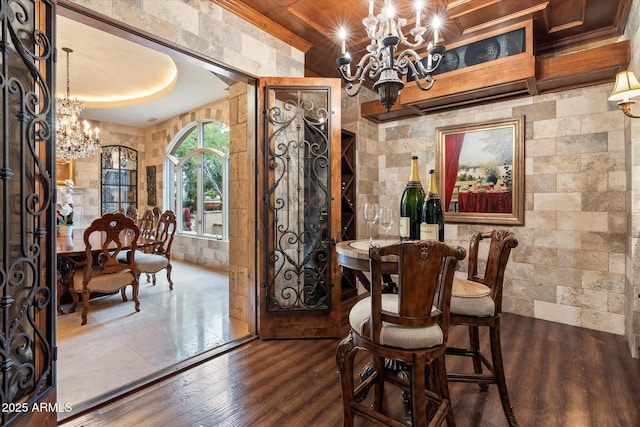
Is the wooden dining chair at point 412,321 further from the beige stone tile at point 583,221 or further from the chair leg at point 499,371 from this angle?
the beige stone tile at point 583,221

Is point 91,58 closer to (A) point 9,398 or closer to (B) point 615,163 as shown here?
(A) point 9,398

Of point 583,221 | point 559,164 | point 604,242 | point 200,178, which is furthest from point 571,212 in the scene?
point 200,178

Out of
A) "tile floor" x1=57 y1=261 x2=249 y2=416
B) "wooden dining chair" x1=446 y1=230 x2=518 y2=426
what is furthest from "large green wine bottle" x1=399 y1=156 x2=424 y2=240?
"tile floor" x1=57 y1=261 x2=249 y2=416

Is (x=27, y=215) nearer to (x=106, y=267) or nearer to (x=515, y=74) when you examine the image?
(x=106, y=267)

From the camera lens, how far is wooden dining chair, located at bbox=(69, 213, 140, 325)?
3.04 metres

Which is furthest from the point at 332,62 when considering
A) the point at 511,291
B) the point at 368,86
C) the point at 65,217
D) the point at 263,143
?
the point at 65,217

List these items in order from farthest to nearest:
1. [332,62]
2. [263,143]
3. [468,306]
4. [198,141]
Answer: [198,141]
[332,62]
[263,143]
[468,306]

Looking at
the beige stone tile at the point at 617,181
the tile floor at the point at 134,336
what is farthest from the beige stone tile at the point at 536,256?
the tile floor at the point at 134,336

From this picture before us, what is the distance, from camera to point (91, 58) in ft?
13.2

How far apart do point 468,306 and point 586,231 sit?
2.20m

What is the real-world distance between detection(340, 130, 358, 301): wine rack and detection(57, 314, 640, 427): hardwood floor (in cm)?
154

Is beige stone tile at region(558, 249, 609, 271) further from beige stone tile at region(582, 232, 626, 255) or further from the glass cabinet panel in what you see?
the glass cabinet panel

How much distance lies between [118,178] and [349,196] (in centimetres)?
600

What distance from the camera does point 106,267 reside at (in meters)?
3.24
